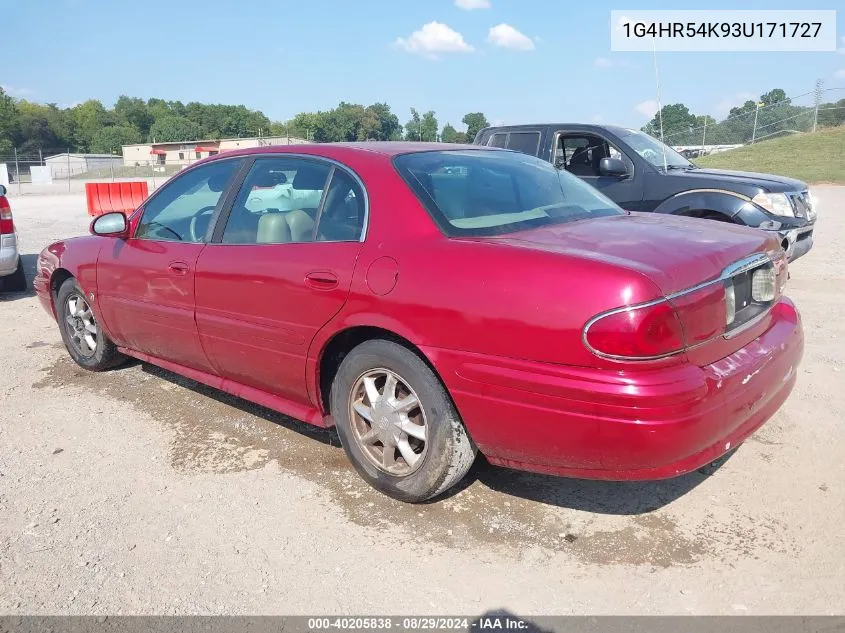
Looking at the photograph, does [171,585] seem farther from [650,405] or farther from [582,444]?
[650,405]

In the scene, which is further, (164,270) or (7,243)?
(7,243)

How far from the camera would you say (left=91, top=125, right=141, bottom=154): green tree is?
102 metres

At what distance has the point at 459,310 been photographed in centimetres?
277

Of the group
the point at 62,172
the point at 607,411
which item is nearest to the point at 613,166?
the point at 607,411

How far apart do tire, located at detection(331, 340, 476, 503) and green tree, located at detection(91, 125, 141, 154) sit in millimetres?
108192

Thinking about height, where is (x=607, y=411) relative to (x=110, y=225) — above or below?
below

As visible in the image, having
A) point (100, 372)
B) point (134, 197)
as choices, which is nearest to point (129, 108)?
point (134, 197)

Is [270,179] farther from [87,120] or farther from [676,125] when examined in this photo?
[87,120]

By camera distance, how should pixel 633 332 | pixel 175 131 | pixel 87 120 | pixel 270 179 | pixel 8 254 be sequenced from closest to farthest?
pixel 633 332 → pixel 270 179 → pixel 8 254 → pixel 175 131 → pixel 87 120

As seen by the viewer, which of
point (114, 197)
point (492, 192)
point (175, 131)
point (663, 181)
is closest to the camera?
point (492, 192)

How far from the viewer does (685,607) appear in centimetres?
246

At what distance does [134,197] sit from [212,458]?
598 inches

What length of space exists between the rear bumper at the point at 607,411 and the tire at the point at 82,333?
10.4 feet

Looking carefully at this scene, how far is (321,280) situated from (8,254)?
20.3ft
